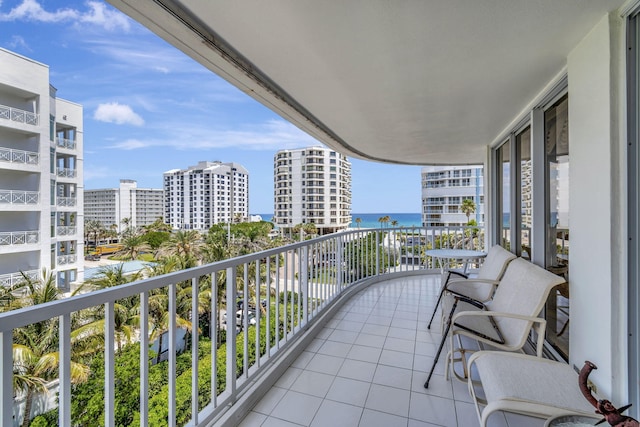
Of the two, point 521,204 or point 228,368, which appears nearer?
point 228,368

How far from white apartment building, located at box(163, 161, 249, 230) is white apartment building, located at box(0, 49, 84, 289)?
1404 inches

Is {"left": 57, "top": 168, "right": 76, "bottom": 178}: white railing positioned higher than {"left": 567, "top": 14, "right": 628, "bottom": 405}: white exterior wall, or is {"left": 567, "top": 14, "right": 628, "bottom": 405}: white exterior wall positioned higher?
{"left": 57, "top": 168, "right": 76, "bottom": 178}: white railing

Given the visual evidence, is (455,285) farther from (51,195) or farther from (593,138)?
(51,195)

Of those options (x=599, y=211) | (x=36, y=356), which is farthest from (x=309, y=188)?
(x=599, y=211)

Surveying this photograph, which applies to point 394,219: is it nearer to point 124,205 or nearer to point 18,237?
point 124,205

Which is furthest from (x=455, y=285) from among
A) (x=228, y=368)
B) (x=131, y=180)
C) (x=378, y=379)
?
(x=131, y=180)

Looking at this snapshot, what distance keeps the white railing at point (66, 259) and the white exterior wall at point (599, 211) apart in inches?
770

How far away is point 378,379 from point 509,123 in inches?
124

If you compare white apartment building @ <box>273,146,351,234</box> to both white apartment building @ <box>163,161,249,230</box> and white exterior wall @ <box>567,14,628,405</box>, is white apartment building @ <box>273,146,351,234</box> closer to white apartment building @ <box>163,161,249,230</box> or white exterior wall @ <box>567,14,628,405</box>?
white apartment building @ <box>163,161,249,230</box>

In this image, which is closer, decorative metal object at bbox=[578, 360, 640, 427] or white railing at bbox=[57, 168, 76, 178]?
decorative metal object at bbox=[578, 360, 640, 427]

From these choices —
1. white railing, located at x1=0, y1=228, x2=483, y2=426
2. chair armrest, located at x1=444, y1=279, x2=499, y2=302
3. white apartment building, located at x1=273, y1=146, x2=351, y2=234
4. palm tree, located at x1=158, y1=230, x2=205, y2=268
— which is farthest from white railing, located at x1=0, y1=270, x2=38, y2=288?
white apartment building, located at x1=273, y1=146, x2=351, y2=234

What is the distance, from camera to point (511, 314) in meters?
1.78

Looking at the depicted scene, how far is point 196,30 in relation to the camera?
5.15 feet

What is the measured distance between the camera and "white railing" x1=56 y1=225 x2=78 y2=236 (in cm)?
1355
